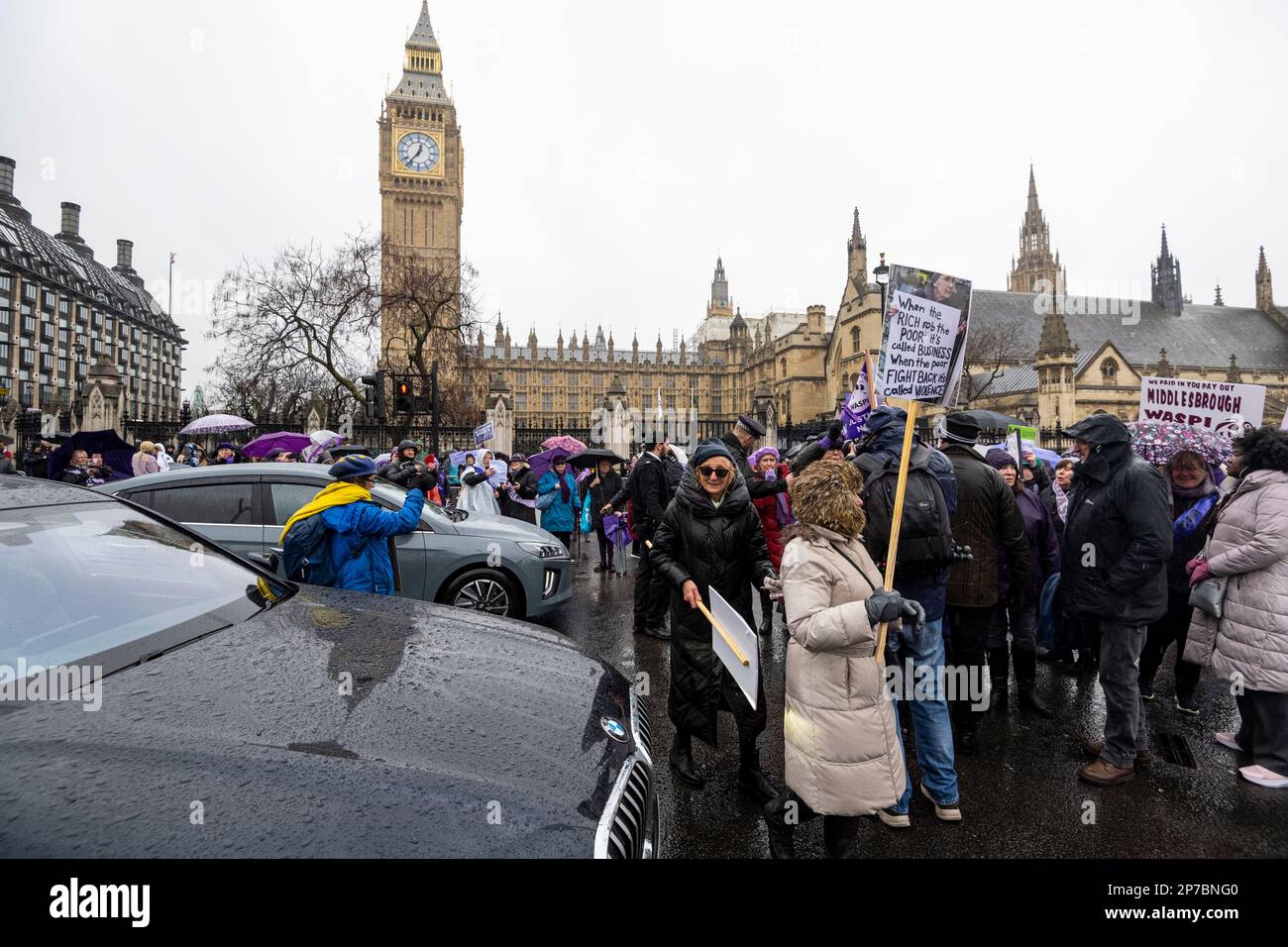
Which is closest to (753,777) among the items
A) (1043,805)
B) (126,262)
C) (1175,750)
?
(1043,805)

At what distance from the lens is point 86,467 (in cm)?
1109

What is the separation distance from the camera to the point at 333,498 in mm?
4555

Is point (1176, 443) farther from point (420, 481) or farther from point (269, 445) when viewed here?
point (269, 445)

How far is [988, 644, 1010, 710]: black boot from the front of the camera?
16.5 ft

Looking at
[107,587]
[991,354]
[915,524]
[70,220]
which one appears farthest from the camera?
[70,220]

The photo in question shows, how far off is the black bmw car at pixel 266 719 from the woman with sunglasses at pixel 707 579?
99cm

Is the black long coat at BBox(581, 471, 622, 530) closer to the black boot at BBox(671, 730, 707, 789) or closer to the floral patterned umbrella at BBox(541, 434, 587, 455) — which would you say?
the floral patterned umbrella at BBox(541, 434, 587, 455)

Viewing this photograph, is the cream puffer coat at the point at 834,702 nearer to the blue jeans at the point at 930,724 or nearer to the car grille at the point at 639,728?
the car grille at the point at 639,728

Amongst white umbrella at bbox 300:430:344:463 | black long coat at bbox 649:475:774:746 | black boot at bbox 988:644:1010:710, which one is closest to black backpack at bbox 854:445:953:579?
black long coat at bbox 649:475:774:746

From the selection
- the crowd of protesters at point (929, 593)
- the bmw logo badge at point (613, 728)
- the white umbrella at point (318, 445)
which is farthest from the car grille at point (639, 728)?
the white umbrella at point (318, 445)

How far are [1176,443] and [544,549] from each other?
559cm

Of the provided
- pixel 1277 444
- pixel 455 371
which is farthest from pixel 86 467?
pixel 455 371

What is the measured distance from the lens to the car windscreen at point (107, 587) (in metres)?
2.22
